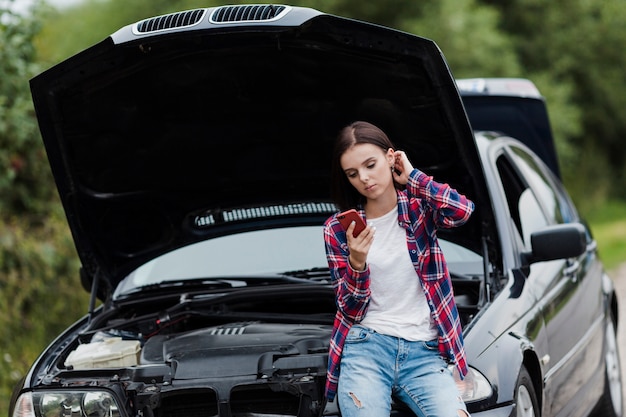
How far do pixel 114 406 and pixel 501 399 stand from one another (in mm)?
1394

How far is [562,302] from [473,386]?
1576mm

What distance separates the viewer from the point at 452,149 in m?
4.51

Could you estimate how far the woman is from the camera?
359 centimetres

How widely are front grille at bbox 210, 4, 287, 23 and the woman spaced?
612 mm

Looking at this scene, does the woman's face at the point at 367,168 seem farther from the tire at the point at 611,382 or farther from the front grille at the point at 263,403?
the tire at the point at 611,382

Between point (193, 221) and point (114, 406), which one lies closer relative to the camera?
point (114, 406)

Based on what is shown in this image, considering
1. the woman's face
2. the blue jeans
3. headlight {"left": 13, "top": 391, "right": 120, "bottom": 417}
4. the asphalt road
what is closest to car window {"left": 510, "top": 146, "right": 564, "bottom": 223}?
the asphalt road

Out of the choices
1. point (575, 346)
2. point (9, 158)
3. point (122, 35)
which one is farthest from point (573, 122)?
point (122, 35)

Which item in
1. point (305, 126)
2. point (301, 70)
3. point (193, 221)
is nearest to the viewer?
point (301, 70)

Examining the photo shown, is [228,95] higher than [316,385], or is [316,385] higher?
[228,95]

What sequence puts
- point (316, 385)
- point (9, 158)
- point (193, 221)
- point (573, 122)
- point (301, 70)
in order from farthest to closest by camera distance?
point (573, 122) → point (9, 158) → point (193, 221) → point (301, 70) → point (316, 385)

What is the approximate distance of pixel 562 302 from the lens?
203 inches

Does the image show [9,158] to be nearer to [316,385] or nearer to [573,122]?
[316,385]

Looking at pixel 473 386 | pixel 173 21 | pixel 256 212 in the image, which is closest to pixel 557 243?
pixel 473 386
